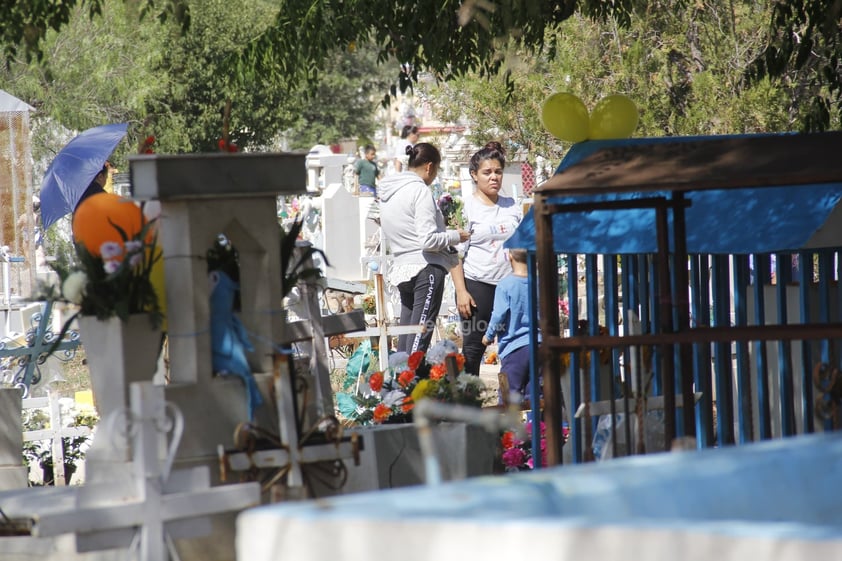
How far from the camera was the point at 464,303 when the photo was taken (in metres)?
8.78

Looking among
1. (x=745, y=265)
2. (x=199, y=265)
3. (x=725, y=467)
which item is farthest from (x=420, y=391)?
(x=725, y=467)

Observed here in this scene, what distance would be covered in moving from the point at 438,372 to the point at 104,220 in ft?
7.86

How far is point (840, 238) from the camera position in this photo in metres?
6.18

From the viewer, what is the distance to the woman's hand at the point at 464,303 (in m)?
8.79

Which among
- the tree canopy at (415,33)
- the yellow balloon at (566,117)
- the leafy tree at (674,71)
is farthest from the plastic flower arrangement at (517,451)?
the leafy tree at (674,71)

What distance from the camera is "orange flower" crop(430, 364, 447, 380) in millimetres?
6715

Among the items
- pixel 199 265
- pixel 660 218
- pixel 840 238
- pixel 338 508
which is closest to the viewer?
pixel 338 508

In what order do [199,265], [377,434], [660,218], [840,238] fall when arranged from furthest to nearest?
1. [840,238]
2. [377,434]
3. [660,218]
4. [199,265]

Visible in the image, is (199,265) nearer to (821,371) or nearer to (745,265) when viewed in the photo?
(821,371)

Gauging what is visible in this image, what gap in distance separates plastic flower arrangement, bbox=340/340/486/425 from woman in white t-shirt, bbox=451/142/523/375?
165 centimetres

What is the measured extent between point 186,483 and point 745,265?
352 cm

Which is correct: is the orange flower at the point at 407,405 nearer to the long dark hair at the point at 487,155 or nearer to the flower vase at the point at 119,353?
the flower vase at the point at 119,353

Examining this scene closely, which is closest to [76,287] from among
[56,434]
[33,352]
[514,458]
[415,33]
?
[514,458]

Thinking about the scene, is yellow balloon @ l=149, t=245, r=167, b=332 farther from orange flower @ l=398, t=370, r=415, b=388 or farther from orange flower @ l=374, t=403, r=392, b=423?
orange flower @ l=398, t=370, r=415, b=388
